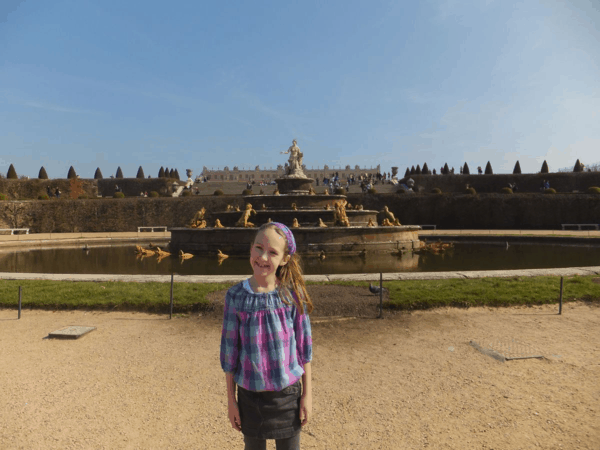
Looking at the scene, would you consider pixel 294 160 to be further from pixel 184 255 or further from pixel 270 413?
pixel 270 413

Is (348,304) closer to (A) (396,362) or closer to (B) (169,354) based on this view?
(A) (396,362)

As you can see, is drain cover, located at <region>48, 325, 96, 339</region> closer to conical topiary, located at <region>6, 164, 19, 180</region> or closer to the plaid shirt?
the plaid shirt

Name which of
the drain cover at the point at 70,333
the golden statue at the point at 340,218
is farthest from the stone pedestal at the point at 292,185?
the drain cover at the point at 70,333

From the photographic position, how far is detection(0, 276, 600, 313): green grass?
963 cm

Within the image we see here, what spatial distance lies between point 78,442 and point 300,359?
2766 millimetres

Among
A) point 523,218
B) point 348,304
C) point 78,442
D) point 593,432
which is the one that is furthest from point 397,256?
point 523,218

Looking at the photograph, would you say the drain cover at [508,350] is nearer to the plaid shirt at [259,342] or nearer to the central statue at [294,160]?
the plaid shirt at [259,342]

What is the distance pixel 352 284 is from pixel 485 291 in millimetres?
3399

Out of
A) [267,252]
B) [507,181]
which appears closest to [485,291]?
[267,252]

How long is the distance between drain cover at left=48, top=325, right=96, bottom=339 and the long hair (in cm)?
601

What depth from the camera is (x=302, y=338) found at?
2.99 m

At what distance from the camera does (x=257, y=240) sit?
2.88 meters

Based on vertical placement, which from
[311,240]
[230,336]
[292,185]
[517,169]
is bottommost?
[311,240]

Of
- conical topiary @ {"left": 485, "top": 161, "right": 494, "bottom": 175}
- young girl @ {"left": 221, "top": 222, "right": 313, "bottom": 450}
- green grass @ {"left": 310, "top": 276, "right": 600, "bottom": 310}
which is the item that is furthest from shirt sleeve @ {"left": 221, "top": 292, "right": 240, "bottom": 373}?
conical topiary @ {"left": 485, "top": 161, "right": 494, "bottom": 175}
